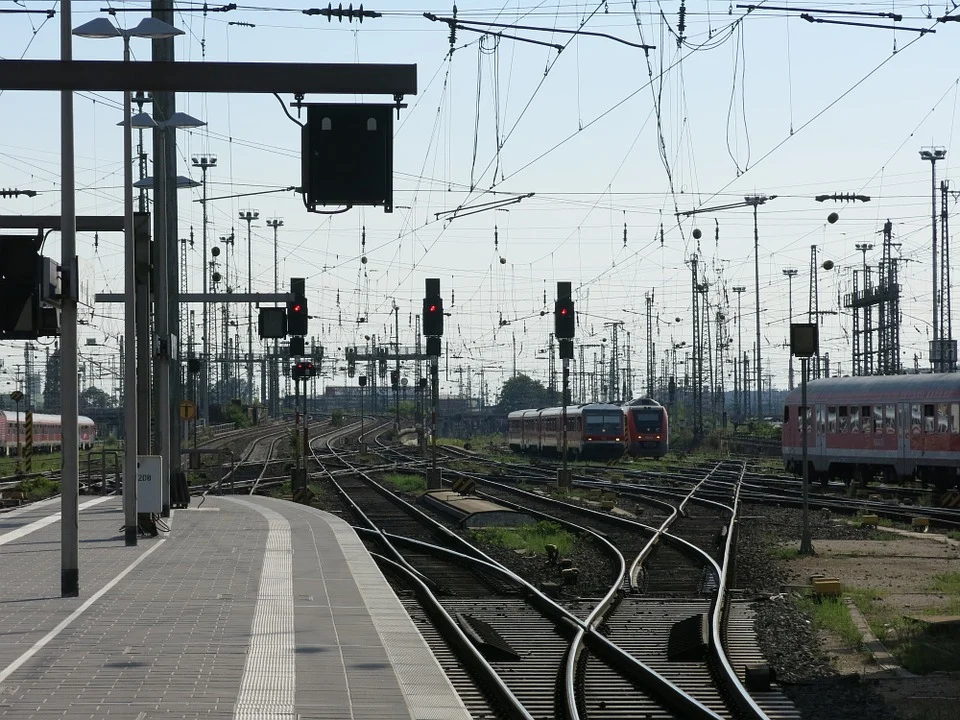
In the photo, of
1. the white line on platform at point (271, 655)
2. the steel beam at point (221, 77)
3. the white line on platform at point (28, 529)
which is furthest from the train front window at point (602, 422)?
the steel beam at point (221, 77)

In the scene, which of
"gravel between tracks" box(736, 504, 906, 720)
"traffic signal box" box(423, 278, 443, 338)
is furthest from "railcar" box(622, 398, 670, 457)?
"gravel between tracks" box(736, 504, 906, 720)

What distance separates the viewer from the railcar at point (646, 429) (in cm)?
6625

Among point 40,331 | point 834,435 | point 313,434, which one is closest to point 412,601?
point 40,331

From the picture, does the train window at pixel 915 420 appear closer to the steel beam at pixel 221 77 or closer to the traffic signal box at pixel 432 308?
the traffic signal box at pixel 432 308

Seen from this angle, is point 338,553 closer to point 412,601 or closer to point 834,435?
point 412,601

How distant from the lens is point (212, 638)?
12289 millimetres

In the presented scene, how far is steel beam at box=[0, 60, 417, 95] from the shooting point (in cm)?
1196

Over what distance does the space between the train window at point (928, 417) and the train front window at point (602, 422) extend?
2895 cm

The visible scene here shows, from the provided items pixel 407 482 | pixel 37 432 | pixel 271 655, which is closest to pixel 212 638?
pixel 271 655

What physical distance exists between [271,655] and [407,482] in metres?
36.7

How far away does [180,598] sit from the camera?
49.6 ft

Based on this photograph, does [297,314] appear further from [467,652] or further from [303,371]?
[467,652]

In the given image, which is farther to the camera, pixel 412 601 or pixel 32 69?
pixel 412 601

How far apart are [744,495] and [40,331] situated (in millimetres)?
26061
